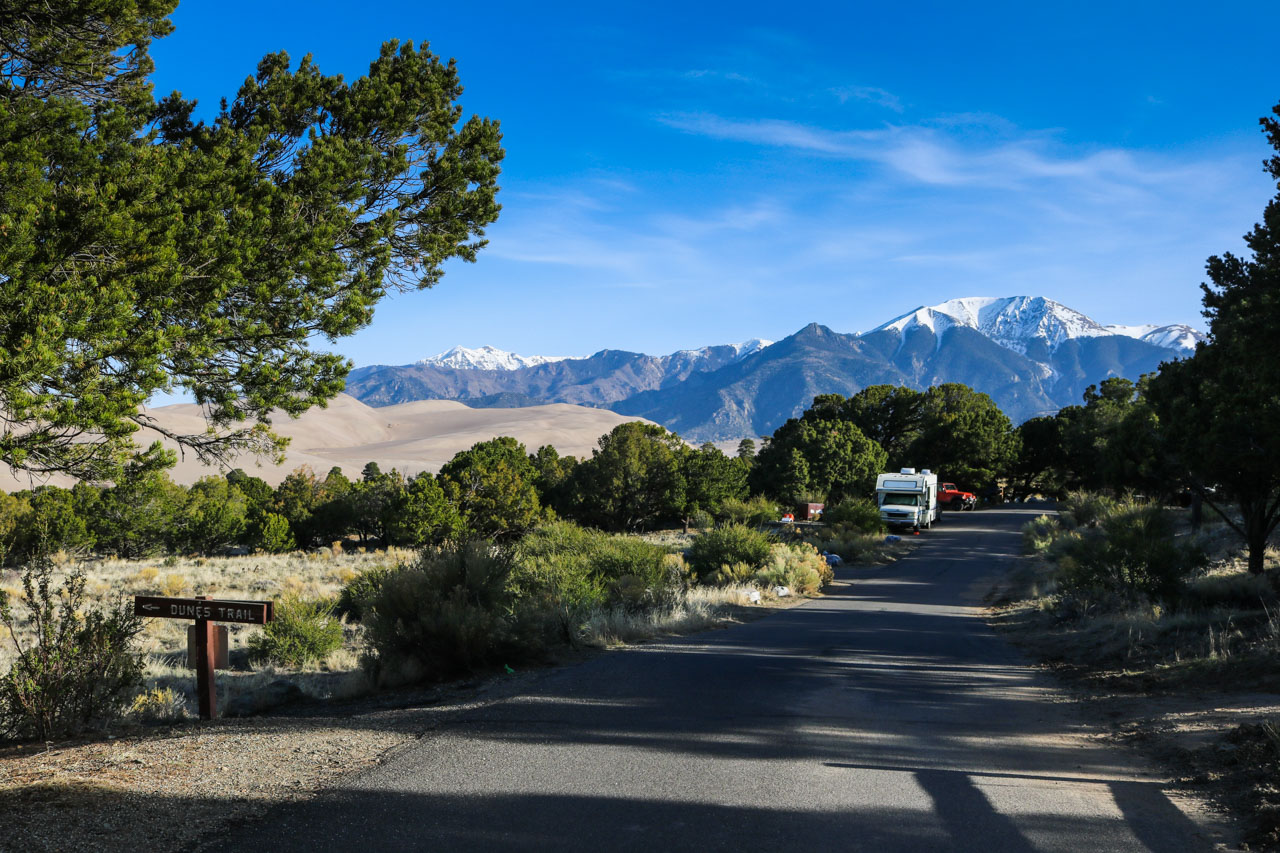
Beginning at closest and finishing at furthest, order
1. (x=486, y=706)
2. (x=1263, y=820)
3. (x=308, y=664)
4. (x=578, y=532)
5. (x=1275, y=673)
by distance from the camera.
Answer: (x=1263, y=820) < (x=486, y=706) < (x=1275, y=673) < (x=308, y=664) < (x=578, y=532)

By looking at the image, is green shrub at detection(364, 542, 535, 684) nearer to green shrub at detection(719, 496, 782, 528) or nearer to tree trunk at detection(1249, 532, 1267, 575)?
tree trunk at detection(1249, 532, 1267, 575)

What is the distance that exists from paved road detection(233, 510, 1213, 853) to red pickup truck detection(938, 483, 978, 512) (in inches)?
2282

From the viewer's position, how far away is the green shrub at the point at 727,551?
24.2 m

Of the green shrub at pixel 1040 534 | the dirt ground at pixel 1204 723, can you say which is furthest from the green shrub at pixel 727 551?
the green shrub at pixel 1040 534

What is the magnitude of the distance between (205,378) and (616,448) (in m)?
48.7

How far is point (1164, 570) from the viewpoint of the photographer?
15.0 meters

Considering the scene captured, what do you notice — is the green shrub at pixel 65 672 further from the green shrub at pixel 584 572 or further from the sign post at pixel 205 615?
the green shrub at pixel 584 572

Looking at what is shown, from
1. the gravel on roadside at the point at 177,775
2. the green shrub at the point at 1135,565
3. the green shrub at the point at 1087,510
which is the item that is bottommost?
the green shrub at the point at 1087,510

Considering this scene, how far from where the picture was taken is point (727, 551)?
2445cm

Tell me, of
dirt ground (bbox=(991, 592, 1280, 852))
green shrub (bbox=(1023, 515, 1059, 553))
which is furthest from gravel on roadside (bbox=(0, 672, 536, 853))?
green shrub (bbox=(1023, 515, 1059, 553))

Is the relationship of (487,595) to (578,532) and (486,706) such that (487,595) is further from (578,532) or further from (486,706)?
(578,532)

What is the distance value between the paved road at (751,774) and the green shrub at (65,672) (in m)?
3.04

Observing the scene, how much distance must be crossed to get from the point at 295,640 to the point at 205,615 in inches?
355

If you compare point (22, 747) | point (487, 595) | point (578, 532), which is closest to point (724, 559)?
point (578, 532)
